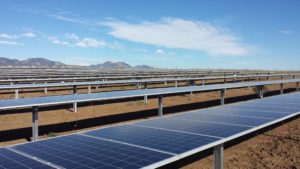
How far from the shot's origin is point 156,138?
627 cm

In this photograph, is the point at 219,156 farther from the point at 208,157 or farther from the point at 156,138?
the point at 208,157

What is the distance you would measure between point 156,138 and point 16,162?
2.69m

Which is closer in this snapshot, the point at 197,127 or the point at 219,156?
the point at 219,156

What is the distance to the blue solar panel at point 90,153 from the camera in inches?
180

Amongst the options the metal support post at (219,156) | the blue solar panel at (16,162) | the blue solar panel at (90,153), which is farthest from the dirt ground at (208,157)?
the blue solar panel at (16,162)

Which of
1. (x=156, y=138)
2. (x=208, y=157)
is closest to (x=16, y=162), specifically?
(x=156, y=138)

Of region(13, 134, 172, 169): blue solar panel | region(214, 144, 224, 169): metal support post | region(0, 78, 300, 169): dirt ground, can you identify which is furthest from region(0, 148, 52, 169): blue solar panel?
region(0, 78, 300, 169): dirt ground

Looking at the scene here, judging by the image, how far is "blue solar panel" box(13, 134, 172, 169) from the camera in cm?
457

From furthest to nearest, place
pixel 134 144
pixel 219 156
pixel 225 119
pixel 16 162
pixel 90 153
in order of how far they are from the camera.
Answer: pixel 225 119, pixel 219 156, pixel 134 144, pixel 90 153, pixel 16 162

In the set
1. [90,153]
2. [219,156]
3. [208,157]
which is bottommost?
[208,157]

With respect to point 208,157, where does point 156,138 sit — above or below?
above

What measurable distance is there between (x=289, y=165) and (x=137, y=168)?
670cm

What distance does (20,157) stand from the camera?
491 cm

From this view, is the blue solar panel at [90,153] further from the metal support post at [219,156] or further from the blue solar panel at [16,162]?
the metal support post at [219,156]
